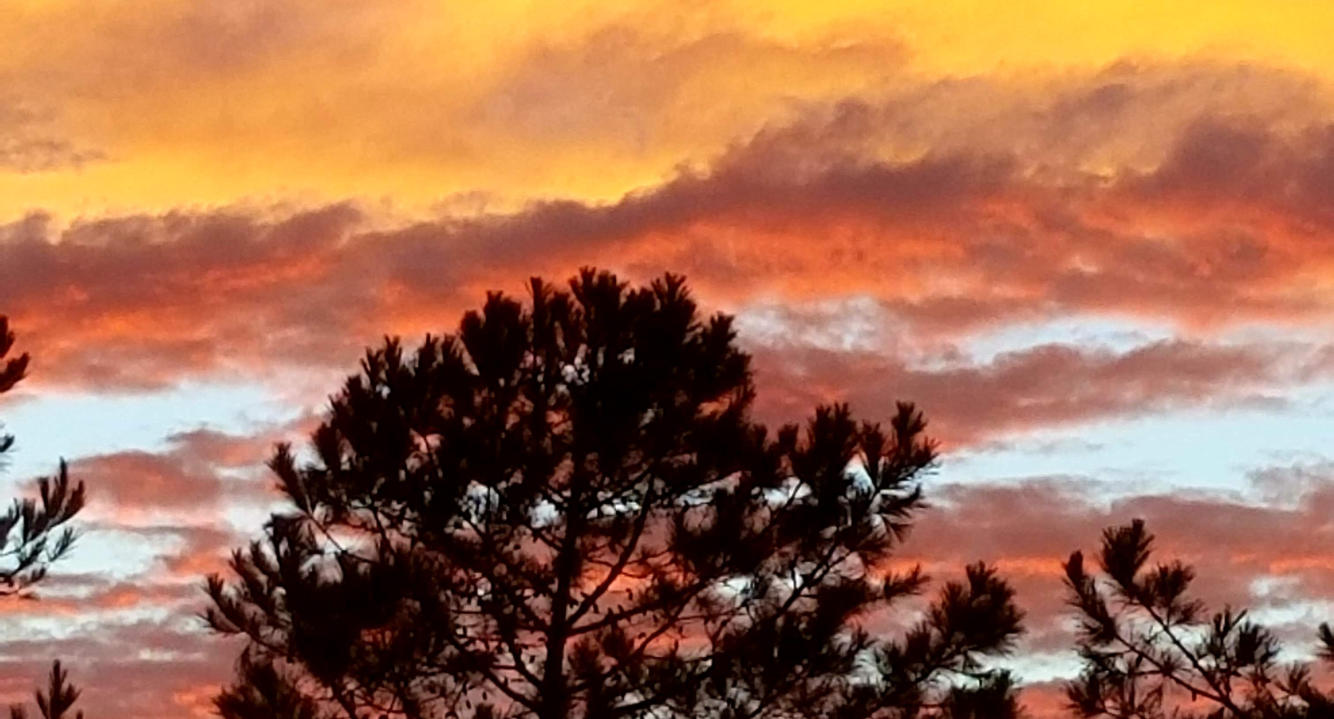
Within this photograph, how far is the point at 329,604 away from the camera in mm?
16203

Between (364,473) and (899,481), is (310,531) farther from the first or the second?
(899,481)

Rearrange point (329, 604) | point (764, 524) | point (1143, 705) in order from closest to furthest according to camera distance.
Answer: point (1143, 705) → point (329, 604) → point (764, 524)

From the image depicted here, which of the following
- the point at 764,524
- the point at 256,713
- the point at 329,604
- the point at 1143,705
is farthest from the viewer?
the point at 764,524

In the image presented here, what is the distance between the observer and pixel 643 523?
17.1m

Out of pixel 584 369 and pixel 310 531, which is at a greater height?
pixel 584 369

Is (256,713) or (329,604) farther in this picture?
(329,604)

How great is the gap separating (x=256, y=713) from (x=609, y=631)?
306 cm

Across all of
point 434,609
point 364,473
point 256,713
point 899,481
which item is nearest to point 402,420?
point 364,473

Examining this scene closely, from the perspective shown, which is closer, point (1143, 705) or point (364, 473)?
point (1143, 705)

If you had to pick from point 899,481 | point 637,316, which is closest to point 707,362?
point 637,316

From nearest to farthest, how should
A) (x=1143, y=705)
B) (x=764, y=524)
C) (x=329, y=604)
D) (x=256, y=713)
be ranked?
(x=1143, y=705), (x=256, y=713), (x=329, y=604), (x=764, y=524)

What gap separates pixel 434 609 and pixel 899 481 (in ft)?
12.8

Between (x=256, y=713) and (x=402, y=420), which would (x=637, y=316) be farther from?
(x=256, y=713)

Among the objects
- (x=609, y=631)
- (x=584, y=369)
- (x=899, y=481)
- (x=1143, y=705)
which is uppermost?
(x=584, y=369)
